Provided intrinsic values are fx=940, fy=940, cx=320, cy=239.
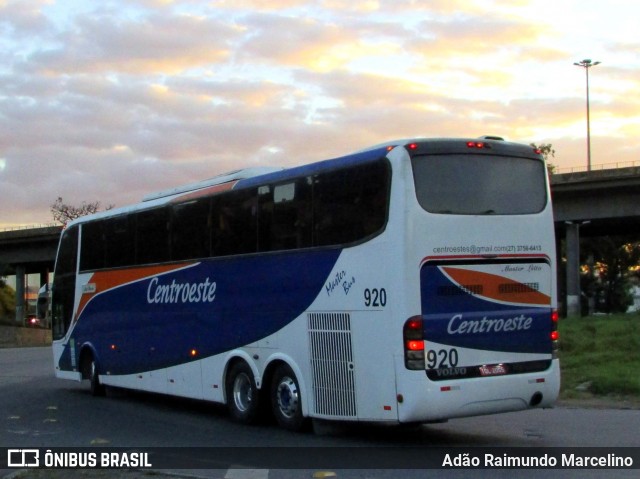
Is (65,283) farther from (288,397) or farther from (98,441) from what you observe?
(288,397)

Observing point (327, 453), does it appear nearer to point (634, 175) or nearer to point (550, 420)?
point (550, 420)

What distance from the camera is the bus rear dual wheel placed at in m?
13.1

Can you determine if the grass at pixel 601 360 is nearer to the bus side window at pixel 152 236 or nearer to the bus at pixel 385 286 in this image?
the bus at pixel 385 286

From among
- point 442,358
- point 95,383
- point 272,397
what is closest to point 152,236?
point 95,383

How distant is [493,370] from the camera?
450 inches

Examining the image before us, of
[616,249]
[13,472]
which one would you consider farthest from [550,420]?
[616,249]

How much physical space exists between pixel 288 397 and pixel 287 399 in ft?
0.18

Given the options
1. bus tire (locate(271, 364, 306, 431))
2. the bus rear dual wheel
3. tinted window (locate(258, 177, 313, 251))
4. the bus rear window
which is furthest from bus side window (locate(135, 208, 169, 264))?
the bus rear window

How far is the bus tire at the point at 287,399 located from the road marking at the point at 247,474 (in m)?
2.75

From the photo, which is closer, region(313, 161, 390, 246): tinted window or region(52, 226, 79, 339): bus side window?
region(313, 161, 390, 246): tinted window

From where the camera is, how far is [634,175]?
1815 inches

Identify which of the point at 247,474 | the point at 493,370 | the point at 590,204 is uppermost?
the point at 590,204

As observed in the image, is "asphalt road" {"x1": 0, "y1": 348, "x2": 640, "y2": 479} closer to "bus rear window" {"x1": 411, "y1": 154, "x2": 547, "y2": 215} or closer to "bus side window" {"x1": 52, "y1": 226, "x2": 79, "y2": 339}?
"bus rear window" {"x1": 411, "y1": 154, "x2": 547, "y2": 215}

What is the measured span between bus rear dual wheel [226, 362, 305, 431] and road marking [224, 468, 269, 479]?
9.08 feet
